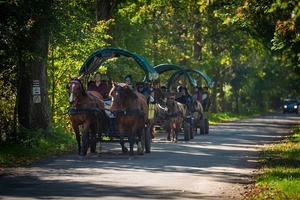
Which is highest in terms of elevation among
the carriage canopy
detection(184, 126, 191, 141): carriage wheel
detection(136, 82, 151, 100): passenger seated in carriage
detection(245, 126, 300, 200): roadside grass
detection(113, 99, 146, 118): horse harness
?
the carriage canopy

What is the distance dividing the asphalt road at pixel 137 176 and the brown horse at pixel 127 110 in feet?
2.59

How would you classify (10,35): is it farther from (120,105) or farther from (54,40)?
(54,40)

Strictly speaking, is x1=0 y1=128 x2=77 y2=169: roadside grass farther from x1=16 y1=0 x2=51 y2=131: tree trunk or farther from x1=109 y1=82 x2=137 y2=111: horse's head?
x1=109 y1=82 x2=137 y2=111: horse's head

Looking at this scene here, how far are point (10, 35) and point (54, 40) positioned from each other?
5473 millimetres

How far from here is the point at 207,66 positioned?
64812 millimetres

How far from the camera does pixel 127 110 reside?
22703 mm

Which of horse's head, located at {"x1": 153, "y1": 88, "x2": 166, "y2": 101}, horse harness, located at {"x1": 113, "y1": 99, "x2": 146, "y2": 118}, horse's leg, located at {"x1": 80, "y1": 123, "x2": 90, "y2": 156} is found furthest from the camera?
horse's head, located at {"x1": 153, "y1": 88, "x2": 166, "y2": 101}

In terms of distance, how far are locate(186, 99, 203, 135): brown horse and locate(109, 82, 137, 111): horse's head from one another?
11.7m

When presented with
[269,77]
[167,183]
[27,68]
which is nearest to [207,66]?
[269,77]

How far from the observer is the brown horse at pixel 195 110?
1369 inches

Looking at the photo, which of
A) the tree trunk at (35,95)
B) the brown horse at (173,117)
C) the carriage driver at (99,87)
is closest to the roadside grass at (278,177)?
the carriage driver at (99,87)

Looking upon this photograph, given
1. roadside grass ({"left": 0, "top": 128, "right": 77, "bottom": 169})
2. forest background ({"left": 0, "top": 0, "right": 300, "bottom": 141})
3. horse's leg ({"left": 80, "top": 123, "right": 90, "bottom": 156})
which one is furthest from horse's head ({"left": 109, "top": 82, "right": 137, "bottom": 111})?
forest background ({"left": 0, "top": 0, "right": 300, "bottom": 141})

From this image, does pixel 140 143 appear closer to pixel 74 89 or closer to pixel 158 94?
pixel 74 89

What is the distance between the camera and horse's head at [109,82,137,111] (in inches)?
884
